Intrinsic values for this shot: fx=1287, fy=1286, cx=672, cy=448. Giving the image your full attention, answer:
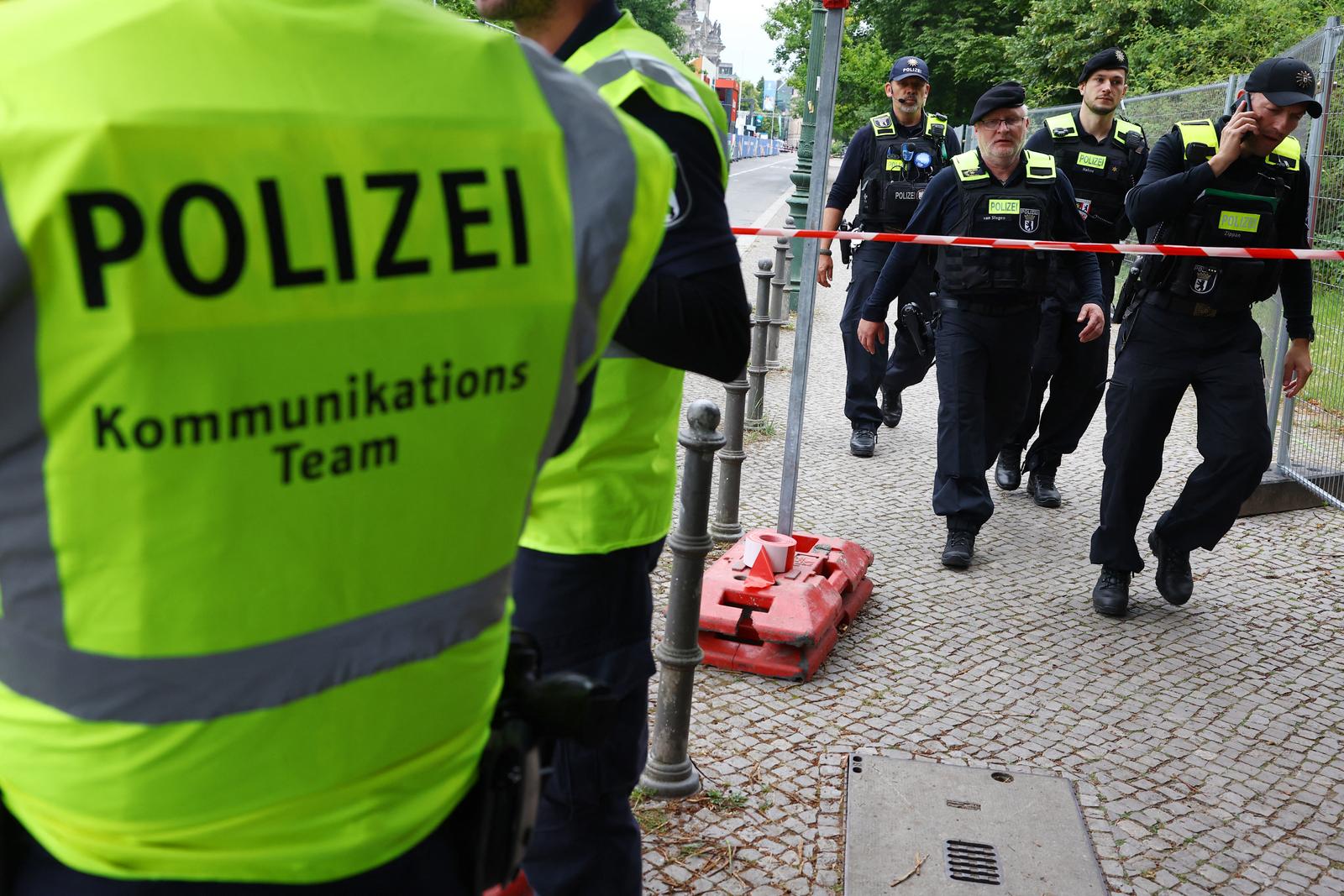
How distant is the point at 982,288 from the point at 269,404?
17.0ft

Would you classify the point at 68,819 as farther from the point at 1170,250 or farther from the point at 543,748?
the point at 1170,250

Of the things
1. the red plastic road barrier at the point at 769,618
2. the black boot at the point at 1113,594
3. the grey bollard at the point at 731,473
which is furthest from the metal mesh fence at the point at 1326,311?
the red plastic road barrier at the point at 769,618

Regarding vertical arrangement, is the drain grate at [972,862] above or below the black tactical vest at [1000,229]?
below

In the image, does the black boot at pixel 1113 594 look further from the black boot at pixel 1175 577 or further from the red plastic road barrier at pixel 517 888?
the red plastic road barrier at pixel 517 888

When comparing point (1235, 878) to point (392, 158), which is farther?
point (1235, 878)

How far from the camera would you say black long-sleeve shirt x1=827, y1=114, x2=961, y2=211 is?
840cm

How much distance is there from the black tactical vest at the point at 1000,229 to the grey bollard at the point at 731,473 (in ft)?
3.70

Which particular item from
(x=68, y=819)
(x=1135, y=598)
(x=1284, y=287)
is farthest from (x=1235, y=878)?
(x=68, y=819)

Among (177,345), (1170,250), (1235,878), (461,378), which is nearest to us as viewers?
(177,345)

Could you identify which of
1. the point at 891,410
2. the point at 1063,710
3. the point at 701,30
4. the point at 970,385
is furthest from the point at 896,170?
the point at 701,30

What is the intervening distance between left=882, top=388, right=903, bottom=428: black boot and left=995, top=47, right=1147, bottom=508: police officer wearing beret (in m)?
1.31

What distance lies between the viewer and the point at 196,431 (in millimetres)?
1104

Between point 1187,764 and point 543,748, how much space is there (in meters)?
3.22

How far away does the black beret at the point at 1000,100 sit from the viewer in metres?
5.93
